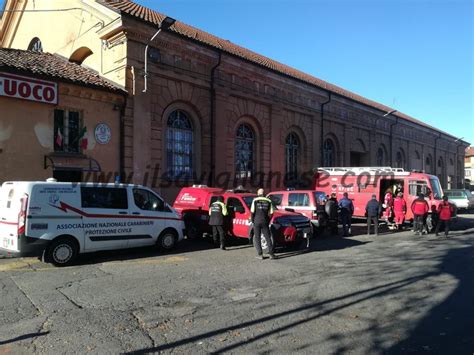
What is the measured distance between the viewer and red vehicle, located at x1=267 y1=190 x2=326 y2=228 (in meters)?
14.1

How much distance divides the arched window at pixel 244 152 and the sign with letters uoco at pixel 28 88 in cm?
955

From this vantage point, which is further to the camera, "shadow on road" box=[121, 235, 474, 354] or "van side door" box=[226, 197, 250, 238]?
"van side door" box=[226, 197, 250, 238]

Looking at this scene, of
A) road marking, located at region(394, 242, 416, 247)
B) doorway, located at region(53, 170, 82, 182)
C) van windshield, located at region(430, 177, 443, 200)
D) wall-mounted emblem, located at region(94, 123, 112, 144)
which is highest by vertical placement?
wall-mounted emblem, located at region(94, 123, 112, 144)

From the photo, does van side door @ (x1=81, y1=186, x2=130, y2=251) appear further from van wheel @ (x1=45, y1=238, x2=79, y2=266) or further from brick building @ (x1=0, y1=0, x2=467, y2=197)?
brick building @ (x1=0, y1=0, x2=467, y2=197)

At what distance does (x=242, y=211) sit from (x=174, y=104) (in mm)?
7930

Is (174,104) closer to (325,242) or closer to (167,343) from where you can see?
(325,242)

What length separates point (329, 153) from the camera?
1117 inches

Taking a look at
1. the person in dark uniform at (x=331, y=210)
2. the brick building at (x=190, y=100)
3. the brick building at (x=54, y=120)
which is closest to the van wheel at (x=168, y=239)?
the brick building at (x=54, y=120)

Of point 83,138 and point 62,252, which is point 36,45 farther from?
point 62,252

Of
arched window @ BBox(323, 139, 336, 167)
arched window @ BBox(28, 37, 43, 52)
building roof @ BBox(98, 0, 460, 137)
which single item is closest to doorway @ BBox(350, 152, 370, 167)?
arched window @ BBox(323, 139, 336, 167)

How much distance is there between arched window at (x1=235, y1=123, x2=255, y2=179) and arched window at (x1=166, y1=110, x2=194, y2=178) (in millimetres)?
3066

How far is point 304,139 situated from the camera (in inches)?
997

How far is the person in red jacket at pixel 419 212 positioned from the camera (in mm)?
14938

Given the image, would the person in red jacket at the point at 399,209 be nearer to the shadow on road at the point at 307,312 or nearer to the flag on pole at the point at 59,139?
the shadow on road at the point at 307,312
